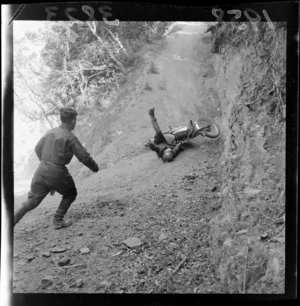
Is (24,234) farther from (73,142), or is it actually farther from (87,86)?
(87,86)

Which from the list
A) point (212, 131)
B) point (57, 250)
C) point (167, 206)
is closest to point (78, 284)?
point (57, 250)

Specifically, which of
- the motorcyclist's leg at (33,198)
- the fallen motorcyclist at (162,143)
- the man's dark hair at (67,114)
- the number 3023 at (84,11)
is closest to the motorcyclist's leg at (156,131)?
the fallen motorcyclist at (162,143)

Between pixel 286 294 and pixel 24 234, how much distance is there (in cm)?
268

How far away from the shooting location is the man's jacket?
3664 mm

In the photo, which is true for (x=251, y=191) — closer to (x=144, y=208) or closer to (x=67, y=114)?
(x=144, y=208)

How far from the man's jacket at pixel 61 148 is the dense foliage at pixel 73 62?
18 cm

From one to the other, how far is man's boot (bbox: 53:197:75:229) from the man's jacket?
378 millimetres

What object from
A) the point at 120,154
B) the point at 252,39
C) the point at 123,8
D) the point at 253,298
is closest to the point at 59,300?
the point at 120,154

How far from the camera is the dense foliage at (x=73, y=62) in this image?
3650 millimetres

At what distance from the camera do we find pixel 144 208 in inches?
146

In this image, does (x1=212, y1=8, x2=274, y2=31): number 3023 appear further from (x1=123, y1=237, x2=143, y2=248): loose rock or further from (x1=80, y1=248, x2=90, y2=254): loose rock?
(x1=80, y1=248, x2=90, y2=254): loose rock

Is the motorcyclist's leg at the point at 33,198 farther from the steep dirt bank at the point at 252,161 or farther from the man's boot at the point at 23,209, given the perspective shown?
the steep dirt bank at the point at 252,161

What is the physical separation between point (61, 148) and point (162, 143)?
3.42 feet

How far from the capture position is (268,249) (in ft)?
11.5
